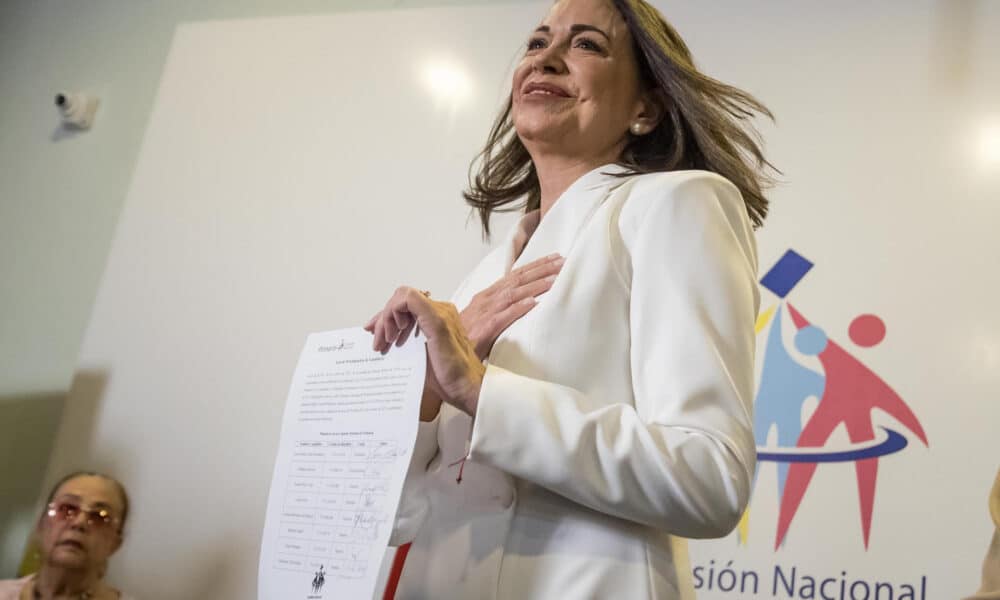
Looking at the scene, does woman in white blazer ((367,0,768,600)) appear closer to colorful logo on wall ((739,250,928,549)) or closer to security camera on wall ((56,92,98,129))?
colorful logo on wall ((739,250,928,549))

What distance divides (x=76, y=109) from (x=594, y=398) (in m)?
3.16

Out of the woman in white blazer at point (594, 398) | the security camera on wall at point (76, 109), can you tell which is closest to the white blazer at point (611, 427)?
the woman in white blazer at point (594, 398)

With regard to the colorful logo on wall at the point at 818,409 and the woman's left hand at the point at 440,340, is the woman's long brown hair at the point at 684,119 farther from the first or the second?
the colorful logo on wall at the point at 818,409

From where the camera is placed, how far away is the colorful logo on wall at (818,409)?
6.46 ft

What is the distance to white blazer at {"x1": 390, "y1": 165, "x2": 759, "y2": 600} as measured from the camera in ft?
2.64

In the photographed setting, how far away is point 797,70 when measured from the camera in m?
2.44

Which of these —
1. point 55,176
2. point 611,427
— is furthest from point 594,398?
point 55,176

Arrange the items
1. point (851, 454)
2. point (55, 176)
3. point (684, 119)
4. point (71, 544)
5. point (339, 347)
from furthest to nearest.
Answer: point (55, 176)
point (71, 544)
point (851, 454)
point (684, 119)
point (339, 347)

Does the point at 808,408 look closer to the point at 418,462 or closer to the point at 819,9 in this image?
the point at 819,9

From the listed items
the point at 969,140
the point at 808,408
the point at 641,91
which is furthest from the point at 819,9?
the point at 641,91

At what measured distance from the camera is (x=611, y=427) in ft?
2.68

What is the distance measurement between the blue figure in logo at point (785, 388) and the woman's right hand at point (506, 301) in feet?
3.87
